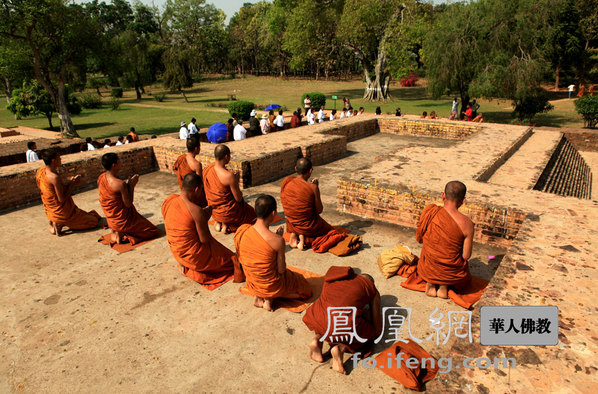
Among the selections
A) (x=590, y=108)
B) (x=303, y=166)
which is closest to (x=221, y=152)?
(x=303, y=166)

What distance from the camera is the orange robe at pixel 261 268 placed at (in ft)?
12.5

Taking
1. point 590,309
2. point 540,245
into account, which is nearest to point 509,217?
point 540,245

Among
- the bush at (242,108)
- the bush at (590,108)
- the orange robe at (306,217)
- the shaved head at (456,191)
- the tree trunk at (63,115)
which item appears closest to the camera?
the shaved head at (456,191)

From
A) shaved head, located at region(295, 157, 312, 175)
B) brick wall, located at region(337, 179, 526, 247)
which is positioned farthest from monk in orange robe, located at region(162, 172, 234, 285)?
brick wall, located at region(337, 179, 526, 247)

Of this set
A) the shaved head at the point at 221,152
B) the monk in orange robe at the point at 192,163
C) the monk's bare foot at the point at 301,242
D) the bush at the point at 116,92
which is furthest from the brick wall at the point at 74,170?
the bush at the point at 116,92

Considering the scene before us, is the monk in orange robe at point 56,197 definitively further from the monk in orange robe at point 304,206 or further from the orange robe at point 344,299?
the orange robe at point 344,299

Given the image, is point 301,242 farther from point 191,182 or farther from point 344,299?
point 344,299

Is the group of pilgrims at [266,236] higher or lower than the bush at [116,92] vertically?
lower

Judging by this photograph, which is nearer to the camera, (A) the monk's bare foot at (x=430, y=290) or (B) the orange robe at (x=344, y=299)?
(B) the orange robe at (x=344, y=299)

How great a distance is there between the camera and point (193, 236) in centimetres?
443

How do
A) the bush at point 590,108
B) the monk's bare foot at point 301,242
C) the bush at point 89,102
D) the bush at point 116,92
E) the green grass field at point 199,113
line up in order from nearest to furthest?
the monk's bare foot at point 301,242
the bush at point 590,108
the green grass field at point 199,113
the bush at point 89,102
the bush at point 116,92

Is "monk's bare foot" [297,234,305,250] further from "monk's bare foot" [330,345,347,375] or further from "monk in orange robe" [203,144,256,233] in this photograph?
"monk's bare foot" [330,345,347,375]

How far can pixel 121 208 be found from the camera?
5.49 m

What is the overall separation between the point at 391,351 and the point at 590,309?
1.66m
